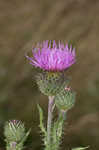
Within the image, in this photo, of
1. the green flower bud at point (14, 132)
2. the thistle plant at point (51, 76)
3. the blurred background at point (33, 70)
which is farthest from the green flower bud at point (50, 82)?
the blurred background at point (33, 70)

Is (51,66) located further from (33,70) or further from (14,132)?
(33,70)

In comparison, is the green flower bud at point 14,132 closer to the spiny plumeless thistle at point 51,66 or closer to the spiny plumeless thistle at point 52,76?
the spiny plumeless thistle at point 52,76

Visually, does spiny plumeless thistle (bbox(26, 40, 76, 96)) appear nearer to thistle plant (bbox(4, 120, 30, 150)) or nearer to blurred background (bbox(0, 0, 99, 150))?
thistle plant (bbox(4, 120, 30, 150))

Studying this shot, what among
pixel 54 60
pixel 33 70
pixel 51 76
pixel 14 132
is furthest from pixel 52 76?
pixel 33 70

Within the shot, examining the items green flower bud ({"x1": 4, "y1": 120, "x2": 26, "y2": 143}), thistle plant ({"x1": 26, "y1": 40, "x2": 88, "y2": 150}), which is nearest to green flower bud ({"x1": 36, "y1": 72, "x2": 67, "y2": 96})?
thistle plant ({"x1": 26, "y1": 40, "x2": 88, "y2": 150})

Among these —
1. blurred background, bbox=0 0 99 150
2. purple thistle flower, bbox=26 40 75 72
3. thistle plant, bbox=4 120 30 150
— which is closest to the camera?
purple thistle flower, bbox=26 40 75 72

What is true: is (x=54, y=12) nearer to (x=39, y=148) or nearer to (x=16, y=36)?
(x=16, y=36)
